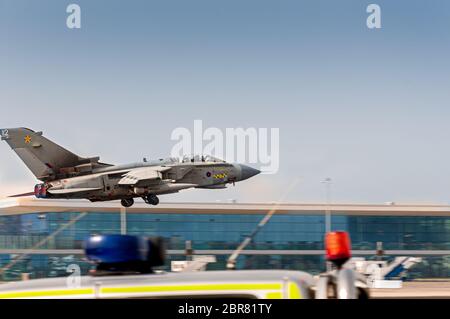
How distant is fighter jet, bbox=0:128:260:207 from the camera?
53250 mm

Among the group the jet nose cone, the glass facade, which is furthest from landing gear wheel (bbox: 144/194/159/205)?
the jet nose cone

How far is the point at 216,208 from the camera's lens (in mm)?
62750

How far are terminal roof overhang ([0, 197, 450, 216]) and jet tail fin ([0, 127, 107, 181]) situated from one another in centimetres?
937

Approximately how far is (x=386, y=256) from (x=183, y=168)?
527 inches

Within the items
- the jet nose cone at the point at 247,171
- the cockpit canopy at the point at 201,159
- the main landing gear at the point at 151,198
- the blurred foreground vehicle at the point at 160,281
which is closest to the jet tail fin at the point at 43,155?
the main landing gear at the point at 151,198

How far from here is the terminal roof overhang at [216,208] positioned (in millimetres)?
61531

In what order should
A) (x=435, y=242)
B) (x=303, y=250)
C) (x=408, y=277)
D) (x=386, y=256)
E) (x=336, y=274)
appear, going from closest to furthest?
(x=336, y=274) < (x=408, y=277) < (x=303, y=250) < (x=386, y=256) < (x=435, y=242)

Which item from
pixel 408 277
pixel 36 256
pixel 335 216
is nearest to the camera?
pixel 408 277

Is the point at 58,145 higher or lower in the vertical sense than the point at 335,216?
higher

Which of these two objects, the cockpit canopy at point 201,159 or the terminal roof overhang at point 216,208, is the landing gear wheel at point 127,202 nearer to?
the terminal roof overhang at point 216,208

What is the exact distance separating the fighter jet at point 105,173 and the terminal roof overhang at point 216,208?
24.5 feet
